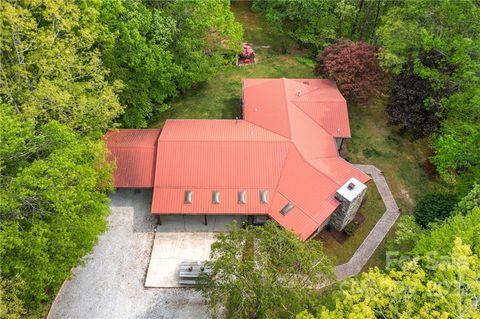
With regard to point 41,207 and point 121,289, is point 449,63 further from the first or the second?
point 41,207

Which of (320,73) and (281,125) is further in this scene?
(320,73)

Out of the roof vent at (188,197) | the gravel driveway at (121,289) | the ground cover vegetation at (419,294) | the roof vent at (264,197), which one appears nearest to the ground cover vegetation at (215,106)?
the ground cover vegetation at (419,294)

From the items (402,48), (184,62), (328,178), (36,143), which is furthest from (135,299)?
(402,48)

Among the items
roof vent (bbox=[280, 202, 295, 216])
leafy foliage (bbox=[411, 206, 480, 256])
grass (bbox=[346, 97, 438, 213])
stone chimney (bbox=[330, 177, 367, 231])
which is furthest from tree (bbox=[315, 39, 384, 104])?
leafy foliage (bbox=[411, 206, 480, 256])

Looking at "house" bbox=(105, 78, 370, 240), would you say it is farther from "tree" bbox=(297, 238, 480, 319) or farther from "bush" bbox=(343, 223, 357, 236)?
"tree" bbox=(297, 238, 480, 319)

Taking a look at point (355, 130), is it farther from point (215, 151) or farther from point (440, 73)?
point (215, 151)

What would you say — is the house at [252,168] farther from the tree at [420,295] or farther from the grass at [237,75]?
the tree at [420,295]

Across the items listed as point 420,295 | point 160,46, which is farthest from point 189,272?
point 160,46
